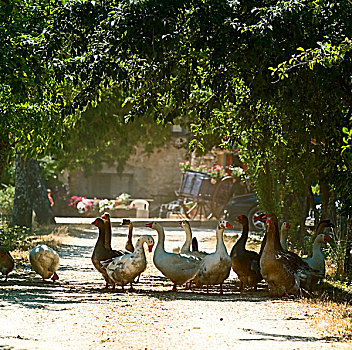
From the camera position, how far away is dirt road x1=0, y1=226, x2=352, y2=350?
641cm

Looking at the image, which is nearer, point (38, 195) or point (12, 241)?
point (12, 241)

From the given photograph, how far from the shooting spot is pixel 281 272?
30.5ft

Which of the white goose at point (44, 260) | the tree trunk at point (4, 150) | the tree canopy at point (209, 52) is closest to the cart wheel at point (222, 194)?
the tree trunk at point (4, 150)

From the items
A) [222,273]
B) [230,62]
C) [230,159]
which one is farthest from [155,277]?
[230,159]

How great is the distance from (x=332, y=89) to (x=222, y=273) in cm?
280

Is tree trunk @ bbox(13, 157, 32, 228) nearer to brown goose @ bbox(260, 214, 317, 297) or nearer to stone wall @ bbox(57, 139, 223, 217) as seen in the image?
brown goose @ bbox(260, 214, 317, 297)

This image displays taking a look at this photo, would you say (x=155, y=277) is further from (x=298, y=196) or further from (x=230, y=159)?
(x=230, y=159)

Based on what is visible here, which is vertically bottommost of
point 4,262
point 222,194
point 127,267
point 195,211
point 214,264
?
point 4,262

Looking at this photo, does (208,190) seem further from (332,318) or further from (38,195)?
(332,318)

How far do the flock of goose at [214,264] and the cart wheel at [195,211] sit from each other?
19913 millimetres

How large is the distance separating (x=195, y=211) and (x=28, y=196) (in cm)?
1006

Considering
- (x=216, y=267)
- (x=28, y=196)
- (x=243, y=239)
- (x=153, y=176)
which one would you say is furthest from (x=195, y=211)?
(x=216, y=267)

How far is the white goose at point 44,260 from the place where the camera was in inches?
411

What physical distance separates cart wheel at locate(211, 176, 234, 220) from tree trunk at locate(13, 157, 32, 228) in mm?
7719
